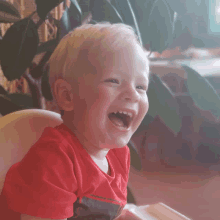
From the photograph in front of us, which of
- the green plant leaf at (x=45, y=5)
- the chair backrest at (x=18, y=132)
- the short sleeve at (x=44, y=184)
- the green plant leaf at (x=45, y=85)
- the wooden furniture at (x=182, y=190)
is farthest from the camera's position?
the wooden furniture at (x=182, y=190)

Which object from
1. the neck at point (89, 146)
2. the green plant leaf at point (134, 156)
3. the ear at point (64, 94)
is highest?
the ear at point (64, 94)

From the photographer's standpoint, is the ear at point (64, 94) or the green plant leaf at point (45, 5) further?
A: the green plant leaf at point (45, 5)

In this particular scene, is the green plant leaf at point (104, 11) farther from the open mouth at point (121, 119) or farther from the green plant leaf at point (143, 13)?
the open mouth at point (121, 119)

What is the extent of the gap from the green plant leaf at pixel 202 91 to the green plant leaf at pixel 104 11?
29 cm

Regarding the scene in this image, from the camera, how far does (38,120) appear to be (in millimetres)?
492

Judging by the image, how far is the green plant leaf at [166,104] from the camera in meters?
0.78

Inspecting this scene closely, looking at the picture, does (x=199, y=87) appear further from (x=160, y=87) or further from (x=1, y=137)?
(x=1, y=137)

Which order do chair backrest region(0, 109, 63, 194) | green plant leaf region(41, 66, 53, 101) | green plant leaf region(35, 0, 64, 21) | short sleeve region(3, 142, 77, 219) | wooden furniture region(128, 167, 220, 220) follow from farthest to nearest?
wooden furniture region(128, 167, 220, 220)
green plant leaf region(41, 66, 53, 101)
green plant leaf region(35, 0, 64, 21)
chair backrest region(0, 109, 63, 194)
short sleeve region(3, 142, 77, 219)

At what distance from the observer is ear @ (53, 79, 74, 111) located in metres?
0.41

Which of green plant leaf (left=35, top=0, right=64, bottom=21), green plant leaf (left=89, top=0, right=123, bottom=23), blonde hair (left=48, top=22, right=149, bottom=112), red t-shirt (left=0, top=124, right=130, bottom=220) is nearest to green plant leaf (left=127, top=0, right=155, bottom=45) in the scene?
green plant leaf (left=89, top=0, right=123, bottom=23)

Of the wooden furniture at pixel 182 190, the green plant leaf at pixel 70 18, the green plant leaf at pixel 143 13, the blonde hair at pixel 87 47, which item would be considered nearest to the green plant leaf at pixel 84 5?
the green plant leaf at pixel 70 18

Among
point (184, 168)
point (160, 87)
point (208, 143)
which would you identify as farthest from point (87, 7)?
point (184, 168)

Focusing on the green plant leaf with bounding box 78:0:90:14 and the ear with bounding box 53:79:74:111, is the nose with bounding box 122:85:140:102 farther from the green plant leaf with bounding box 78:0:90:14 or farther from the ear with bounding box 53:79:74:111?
the green plant leaf with bounding box 78:0:90:14

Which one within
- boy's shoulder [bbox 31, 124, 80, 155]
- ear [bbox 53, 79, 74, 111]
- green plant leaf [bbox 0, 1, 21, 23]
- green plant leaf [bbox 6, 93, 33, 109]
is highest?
green plant leaf [bbox 0, 1, 21, 23]
